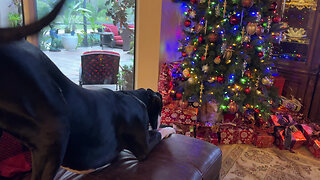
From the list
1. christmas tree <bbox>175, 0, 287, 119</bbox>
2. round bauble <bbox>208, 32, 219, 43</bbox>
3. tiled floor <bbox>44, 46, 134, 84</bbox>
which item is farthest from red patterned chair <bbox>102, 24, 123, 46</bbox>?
round bauble <bbox>208, 32, 219, 43</bbox>

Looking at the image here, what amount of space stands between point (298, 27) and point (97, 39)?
107 inches

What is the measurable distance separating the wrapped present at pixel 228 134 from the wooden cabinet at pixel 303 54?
4.20 feet

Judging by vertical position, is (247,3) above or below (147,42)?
above

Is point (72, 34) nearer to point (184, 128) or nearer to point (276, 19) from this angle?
point (184, 128)

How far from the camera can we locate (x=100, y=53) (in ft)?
10.9

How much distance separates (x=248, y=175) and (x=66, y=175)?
5.60ft

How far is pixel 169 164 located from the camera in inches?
61.1

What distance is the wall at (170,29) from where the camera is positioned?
11.4 feet

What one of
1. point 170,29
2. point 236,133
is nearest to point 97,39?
point 170,29

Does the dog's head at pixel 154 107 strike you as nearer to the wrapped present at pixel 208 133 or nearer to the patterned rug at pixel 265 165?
the patterned rug at pixel 265 165

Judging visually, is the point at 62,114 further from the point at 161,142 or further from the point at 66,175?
the point at 161,142

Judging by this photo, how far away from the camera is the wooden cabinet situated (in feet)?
11.3

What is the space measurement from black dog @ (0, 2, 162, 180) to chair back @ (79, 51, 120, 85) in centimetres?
199

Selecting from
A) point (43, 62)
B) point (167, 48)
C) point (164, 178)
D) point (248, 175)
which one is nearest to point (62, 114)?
point (43, 62)
